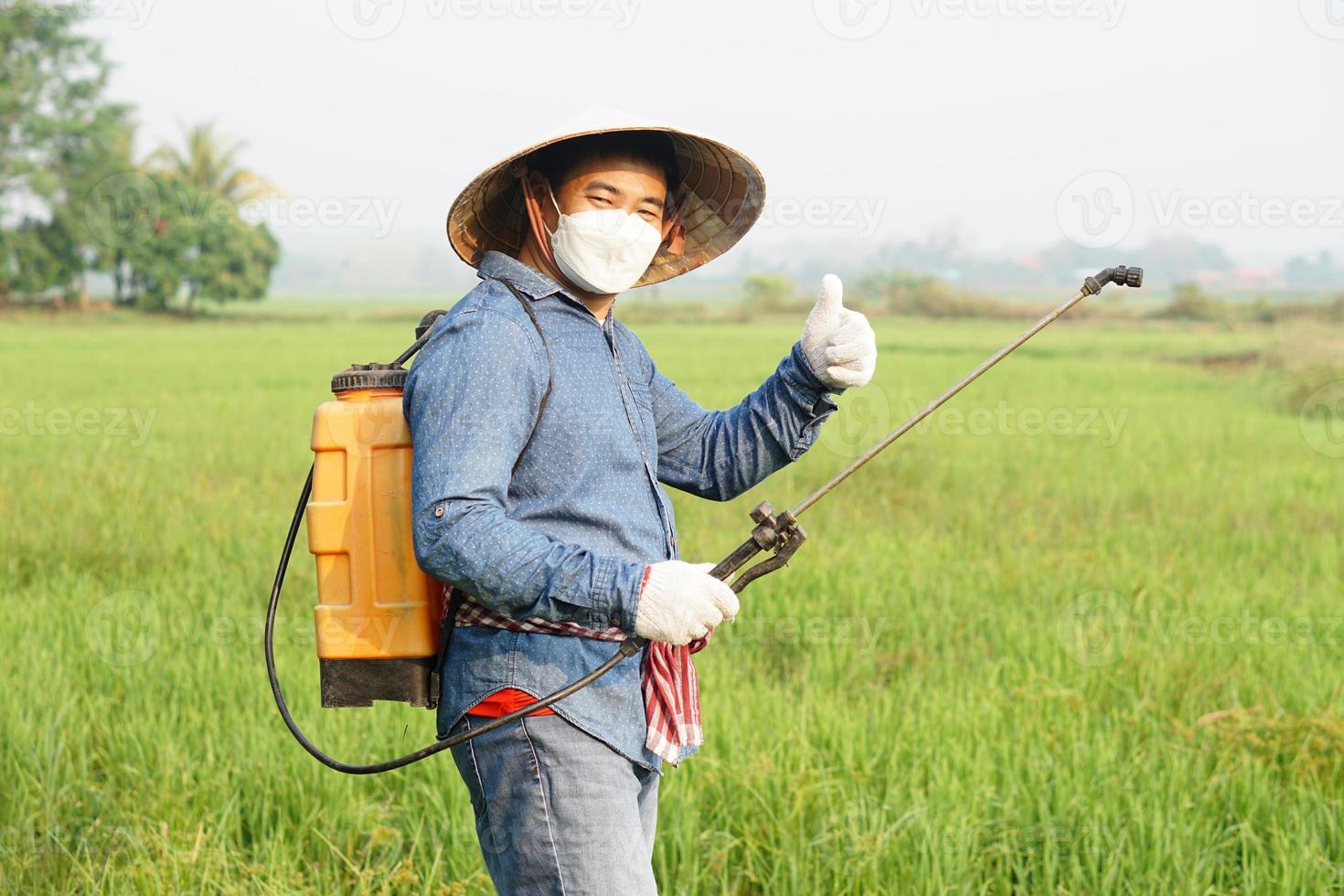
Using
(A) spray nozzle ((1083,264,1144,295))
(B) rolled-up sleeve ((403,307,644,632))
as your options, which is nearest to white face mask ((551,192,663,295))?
(B) rolled-up sleeve ((403,307,644,632))

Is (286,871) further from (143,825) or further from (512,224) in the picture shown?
(512,224)

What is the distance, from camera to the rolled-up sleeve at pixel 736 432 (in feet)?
7.93

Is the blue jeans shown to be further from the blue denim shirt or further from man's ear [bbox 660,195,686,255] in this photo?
man's ear [bbox 660,195,686,255]

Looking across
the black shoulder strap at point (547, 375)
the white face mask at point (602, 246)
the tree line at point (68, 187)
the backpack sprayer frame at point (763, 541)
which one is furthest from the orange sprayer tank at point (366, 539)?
the tree line at point (68, 187)

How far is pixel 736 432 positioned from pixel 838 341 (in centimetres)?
29

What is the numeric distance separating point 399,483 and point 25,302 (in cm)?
4495

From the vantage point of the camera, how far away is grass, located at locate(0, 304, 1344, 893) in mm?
3311

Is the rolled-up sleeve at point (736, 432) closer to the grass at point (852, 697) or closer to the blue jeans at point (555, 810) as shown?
the blue jeans at point (555, 810)

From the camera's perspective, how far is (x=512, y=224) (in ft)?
7.71

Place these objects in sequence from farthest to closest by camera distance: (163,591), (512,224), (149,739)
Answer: (163,591)
(149,739)
(512,224)

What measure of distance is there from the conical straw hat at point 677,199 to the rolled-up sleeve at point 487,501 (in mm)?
342

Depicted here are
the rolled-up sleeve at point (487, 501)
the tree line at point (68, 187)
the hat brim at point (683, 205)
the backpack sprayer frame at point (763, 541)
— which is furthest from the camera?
the tree line at point (68, 187)

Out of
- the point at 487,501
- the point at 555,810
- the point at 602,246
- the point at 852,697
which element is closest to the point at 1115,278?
the point at 602,246

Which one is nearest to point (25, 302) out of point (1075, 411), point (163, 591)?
point (1075, 411)
